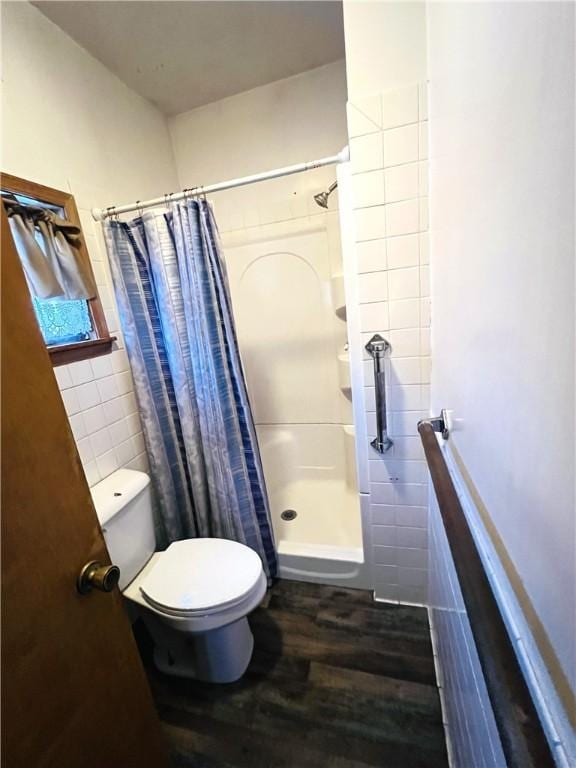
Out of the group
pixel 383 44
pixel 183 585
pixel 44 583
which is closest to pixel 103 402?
pixel 183 585

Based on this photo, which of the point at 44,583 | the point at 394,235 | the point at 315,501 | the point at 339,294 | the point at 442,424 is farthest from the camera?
the point at 315,501

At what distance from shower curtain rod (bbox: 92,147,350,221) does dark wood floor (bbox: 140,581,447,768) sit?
71.6 inches

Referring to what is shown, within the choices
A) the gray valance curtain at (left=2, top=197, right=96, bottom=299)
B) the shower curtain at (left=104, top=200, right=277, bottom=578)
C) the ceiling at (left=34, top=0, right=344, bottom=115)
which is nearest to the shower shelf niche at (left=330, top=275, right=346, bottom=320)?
the shower curtain at (left=104, top=200, right=277, bottom=578)

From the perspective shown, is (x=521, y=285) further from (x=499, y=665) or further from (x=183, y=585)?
(x=183, y=585)

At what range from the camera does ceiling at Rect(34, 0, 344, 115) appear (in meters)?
1.18

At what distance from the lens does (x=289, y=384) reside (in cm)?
206

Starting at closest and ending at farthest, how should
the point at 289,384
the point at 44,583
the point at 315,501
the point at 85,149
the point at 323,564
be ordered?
the point at 44,583 < the point at 85,149 < the point at 323,564 < the point at 315,501 < the point at 289,384

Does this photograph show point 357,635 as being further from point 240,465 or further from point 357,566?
point 240,465

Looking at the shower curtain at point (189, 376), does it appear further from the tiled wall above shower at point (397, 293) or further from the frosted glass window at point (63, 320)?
the tiled wall above shower at point (397, 293)

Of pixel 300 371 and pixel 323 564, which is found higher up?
pixel 300 371

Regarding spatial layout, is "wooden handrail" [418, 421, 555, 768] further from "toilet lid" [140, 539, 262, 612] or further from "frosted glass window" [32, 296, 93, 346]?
"frosted glass window" [32, 296, 93, 346]

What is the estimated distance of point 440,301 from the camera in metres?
0.92

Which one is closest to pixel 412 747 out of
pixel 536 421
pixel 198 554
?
pixel 198 554

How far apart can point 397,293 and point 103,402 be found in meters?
1.24
